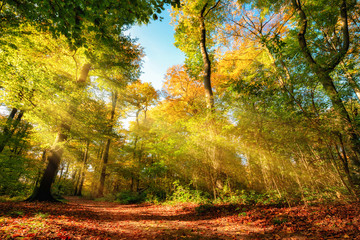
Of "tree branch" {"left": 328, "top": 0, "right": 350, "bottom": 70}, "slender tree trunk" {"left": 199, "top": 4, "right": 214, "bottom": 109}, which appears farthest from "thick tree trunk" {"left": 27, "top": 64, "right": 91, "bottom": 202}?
"tree branch" {"left": 328, "top": 0, "right": 350, "bottom": 70}

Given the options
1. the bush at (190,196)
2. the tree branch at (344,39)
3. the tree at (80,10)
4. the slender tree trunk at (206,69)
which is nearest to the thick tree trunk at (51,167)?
the tree at (80,10)

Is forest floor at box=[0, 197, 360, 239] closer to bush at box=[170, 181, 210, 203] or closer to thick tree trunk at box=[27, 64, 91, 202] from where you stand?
bush at box=[170, 181, 210, 203]

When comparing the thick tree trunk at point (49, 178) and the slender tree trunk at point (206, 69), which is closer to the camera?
the thick tree trunk at point (49, 178)

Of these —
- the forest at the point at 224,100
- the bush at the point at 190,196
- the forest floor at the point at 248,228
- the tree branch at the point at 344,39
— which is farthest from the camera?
the bush at the point at 190,196

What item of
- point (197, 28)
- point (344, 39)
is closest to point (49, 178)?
point (197, 28)

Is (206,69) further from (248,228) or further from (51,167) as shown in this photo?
(51,167)

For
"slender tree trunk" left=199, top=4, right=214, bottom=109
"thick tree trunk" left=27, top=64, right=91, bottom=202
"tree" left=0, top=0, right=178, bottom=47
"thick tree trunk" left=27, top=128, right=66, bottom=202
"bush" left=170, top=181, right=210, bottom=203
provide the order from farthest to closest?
"slender tree trunk" left=199, top=4, right=214, bottom=109
"thick tree trunk" left=27, top=128, right=66, bottom=202
"thick tree trunk" left=27, top=64, right=91, bottom=202
"bush" left=170, top=181, right=210, bottom=203
"tree" left=0, top=0, right=178, bottom=47

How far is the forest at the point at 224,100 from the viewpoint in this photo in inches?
138

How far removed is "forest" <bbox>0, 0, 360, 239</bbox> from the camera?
11.5ft

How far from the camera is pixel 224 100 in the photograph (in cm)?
563

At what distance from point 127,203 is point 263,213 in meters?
9.68

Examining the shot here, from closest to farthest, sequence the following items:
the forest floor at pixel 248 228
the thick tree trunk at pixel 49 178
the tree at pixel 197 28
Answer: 1. the forest floor at pixel 248 228
2. the thick tree trunk at pixel 49 178
3. the tree at pixel 197 28

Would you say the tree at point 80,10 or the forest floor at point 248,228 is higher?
the tree at point 80,10

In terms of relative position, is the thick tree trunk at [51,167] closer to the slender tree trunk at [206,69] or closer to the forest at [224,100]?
the forest at [224,100]
